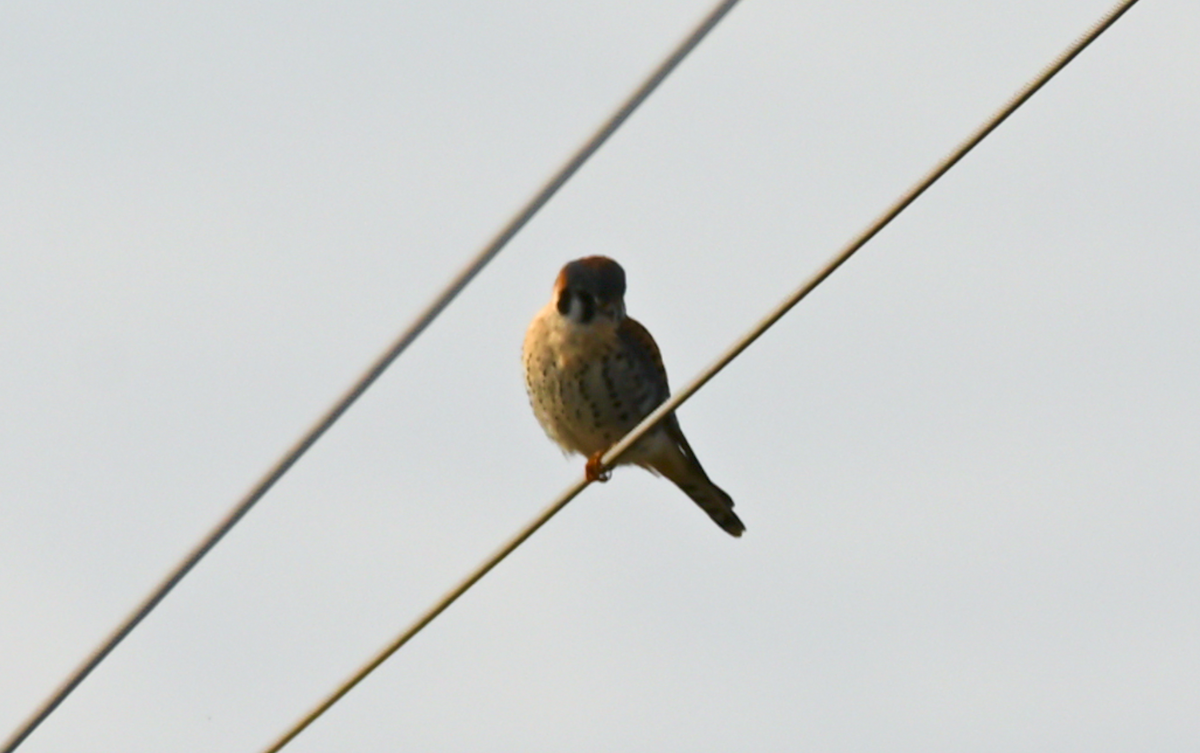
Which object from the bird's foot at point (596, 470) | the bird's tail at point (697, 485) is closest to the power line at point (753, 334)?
the bird's foot at point (596, 470)

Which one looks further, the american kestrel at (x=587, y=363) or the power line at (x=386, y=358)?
the american kestrel at (x=587, y=363)

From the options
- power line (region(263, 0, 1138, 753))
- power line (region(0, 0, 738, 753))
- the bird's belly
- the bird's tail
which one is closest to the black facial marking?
the bird's belly

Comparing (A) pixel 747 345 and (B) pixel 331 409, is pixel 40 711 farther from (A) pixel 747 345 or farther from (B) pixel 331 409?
(A) pixel 747 345

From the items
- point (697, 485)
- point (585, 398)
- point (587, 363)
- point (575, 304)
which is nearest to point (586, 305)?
point (575, 304)

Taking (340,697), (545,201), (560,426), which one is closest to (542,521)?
(340,697)

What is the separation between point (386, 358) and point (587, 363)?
4.52 metres

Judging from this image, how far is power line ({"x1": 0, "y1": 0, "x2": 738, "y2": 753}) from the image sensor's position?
19.3ft

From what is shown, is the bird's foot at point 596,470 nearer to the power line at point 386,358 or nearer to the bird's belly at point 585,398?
the bird's belly at point 585,398

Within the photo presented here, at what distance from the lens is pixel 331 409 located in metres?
6.29

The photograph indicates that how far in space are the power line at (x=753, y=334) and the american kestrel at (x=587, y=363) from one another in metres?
3.28

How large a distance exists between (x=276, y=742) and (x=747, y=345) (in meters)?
1.56

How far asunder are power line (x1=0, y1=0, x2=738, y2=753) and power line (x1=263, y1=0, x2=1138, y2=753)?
51cm

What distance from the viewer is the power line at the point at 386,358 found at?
231 inches

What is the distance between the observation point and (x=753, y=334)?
6375 millimetres
